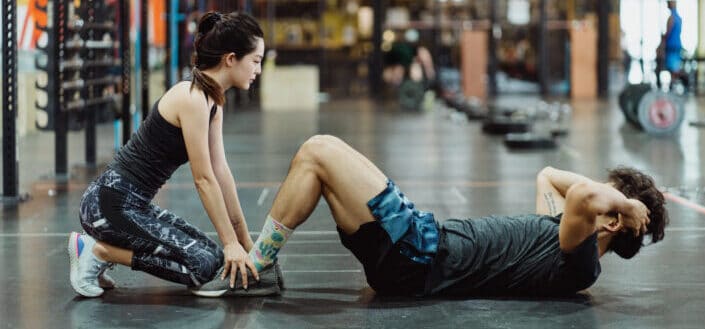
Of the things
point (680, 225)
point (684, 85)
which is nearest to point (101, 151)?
point (680, 225)

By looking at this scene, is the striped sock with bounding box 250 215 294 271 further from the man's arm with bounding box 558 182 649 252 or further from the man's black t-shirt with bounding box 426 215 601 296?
the man's arm with bounding box 558 182 649 252

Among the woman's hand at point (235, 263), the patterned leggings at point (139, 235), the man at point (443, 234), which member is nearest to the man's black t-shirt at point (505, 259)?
the man at point (443, 234)

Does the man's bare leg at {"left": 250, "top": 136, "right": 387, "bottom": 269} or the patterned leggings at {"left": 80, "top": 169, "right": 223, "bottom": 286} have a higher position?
the man's bare leg at {"left": 250, "top": 136, "right": 387, "bottom": 269}

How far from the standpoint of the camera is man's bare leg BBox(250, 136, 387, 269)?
439cm

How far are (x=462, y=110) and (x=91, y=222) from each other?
13.6 m

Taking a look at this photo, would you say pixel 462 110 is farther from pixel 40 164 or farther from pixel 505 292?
pixel 505 292

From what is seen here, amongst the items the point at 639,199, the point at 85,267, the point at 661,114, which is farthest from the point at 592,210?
the point at 661,114

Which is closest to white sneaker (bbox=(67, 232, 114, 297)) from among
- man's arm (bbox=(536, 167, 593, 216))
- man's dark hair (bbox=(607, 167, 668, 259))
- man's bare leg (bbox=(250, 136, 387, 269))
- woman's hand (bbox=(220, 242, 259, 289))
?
woman's hand (bbox=(220, 242, 259, 289))

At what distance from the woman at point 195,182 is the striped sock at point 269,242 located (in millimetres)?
48

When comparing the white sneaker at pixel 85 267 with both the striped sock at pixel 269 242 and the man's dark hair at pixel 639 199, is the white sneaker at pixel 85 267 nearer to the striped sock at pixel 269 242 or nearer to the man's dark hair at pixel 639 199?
the striped sock at pixel 269 242

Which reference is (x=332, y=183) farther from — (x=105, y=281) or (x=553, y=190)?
(x=105, y=281)

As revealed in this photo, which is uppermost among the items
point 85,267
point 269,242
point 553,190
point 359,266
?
point 553,190

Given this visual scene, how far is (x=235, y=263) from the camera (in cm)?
456

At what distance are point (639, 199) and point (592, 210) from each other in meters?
0.24
